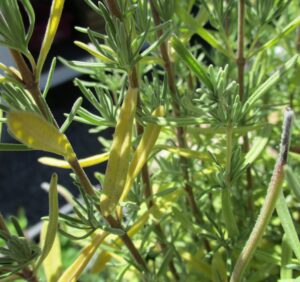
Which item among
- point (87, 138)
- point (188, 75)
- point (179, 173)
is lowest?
point (87, 138)

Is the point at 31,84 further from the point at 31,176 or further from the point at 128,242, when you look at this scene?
the point at 31,176

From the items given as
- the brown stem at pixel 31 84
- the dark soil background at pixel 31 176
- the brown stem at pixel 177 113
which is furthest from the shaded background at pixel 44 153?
the brown stem at pixel 31 84

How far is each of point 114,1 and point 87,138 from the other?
2.19 metres

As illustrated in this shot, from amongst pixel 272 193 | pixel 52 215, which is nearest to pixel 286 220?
pixel 272 193

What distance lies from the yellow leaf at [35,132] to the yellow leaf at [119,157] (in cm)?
4

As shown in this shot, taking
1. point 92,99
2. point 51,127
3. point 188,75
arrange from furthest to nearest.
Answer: point 188,75 → point 92,99 → point 51,127

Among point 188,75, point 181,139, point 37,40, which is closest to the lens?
point 181,139

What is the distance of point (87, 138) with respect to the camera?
2514mm

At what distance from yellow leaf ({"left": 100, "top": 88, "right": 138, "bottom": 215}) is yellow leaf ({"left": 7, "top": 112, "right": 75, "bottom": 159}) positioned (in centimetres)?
4

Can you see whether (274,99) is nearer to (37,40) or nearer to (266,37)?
(266,37)

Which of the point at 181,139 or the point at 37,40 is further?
the point at 37,40

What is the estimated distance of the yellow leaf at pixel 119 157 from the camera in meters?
0.34

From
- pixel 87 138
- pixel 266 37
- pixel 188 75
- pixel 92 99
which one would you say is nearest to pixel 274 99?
pixel 266 37

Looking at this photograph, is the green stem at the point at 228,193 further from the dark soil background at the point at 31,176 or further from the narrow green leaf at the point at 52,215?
the dark soil background at the point at 31,176
